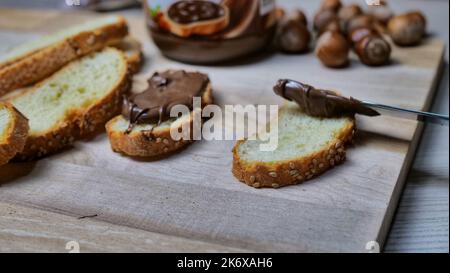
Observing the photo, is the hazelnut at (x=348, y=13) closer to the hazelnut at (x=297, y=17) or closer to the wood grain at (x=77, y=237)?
the hazelnut at (x=297, y=17)

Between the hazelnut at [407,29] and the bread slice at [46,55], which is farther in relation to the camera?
the hazelnut at [407,29]

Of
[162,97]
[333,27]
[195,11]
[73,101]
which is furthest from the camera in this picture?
[333,27]

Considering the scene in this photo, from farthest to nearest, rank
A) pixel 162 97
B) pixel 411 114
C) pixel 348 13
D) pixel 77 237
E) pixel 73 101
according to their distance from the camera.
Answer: pixel 348 13, pixel 73 101, pixel 162 97, pixel 411 114, pixel 77 237

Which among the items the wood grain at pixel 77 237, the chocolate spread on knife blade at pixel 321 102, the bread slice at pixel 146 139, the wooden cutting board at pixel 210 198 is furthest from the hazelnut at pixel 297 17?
the wood grain at pixel 77 237

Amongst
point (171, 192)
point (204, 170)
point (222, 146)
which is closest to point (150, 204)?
point (171, 192)

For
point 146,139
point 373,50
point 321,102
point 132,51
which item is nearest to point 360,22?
point 373,50

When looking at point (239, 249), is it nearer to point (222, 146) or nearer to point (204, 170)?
point (204, 170)

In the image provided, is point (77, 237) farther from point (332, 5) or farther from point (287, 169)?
point (332, 5)
